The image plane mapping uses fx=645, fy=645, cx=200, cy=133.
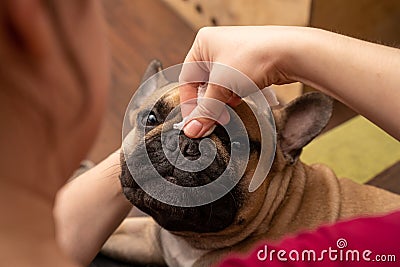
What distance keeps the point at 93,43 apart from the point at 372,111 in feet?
1.76

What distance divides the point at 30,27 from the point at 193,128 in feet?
2.17

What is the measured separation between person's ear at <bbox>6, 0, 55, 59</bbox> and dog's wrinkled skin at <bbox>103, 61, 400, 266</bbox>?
2.19 feet

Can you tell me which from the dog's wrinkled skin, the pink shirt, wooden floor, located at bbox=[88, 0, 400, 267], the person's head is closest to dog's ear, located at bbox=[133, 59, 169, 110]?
the dog's wrinkled skin

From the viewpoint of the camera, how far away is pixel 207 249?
1080 millimetres

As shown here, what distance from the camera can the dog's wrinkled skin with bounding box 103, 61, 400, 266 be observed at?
36.9 inches

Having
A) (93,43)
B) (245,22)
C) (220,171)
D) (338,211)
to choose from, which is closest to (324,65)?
(220,171)

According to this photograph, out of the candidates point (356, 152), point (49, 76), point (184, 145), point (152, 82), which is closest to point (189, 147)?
point (184, 145)

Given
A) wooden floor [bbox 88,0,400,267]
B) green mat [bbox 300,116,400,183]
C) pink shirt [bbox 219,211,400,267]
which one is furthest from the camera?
wooden floor [bbox 88,0,400,267]

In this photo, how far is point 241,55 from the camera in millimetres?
781

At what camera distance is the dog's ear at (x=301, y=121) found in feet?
3.36

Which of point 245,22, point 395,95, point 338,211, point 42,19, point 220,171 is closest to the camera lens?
point 42,19

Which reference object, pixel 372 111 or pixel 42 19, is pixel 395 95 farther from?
pixel 42 19

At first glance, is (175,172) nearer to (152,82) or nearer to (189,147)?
(189,147)

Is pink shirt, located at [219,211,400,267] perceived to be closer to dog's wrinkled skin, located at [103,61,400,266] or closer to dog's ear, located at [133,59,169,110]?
dog's wrinkled skin, located at [103,61,400,266]
